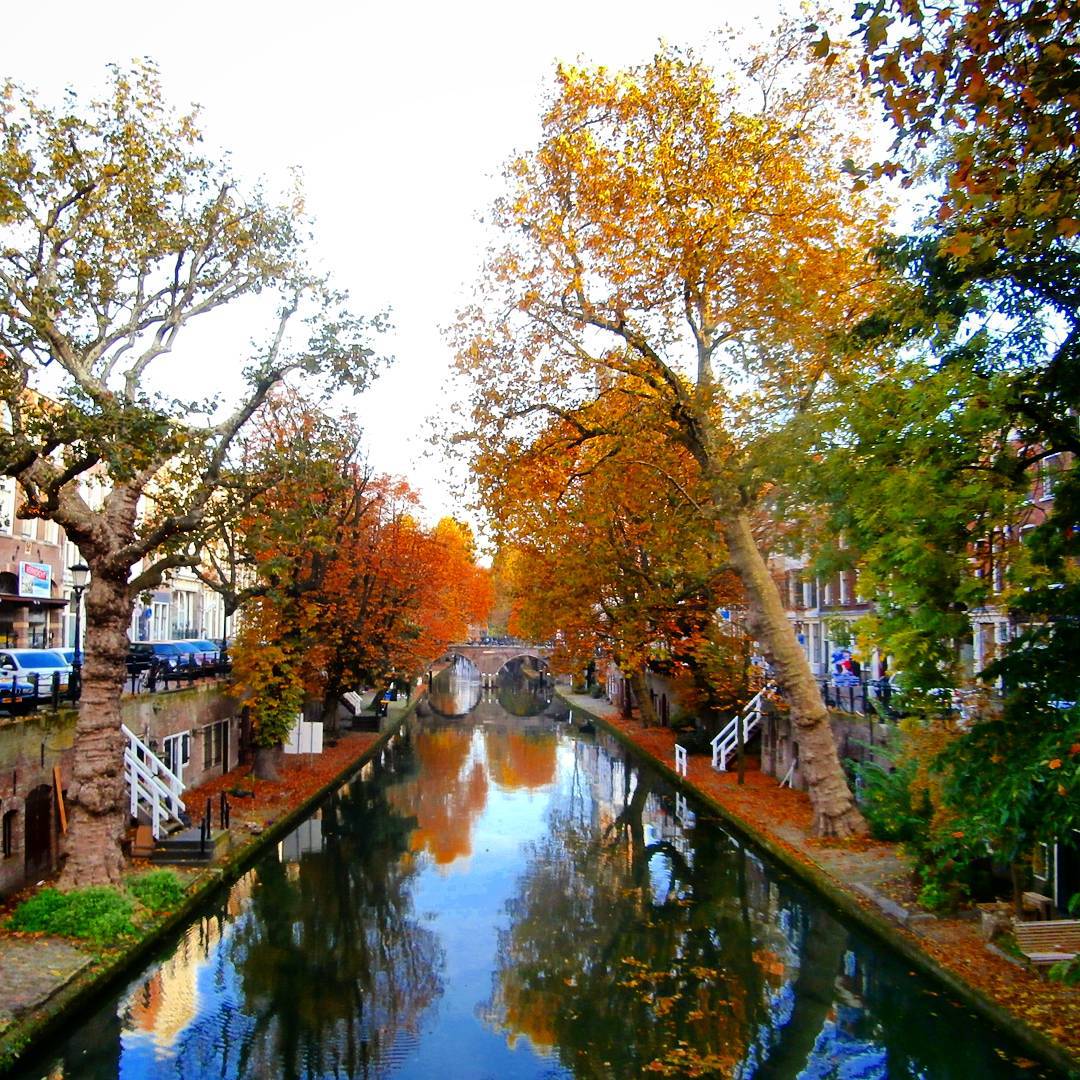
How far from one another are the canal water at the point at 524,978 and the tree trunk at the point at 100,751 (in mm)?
1992

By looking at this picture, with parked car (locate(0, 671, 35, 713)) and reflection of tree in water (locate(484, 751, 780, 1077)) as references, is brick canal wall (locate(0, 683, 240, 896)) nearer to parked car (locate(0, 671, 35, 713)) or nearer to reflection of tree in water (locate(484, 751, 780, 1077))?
parked car (locate(0, 671, 35, 713))

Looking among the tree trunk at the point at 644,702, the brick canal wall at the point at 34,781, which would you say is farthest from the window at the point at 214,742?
the tree trunk at the point at 644,702

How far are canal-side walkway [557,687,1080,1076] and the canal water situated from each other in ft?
1.06

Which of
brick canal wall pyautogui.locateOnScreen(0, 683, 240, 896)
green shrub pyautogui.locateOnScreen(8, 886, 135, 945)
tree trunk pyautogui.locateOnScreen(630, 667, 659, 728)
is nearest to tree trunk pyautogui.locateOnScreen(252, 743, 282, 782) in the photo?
brick canal wall pyautogui.locateOnScreen(0, 683, 240, 896)

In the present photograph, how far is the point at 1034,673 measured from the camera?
10.2 meters

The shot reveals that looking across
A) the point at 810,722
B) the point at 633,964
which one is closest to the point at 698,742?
the point at 810,722

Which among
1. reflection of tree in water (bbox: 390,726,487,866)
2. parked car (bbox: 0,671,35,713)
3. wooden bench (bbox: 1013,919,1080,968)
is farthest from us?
reflection of tree in water (bbox: 390,726,487,866)

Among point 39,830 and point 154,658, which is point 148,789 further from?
point 154,658

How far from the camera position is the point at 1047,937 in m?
12.6

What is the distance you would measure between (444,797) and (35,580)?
19760 mm

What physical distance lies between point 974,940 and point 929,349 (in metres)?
8.42

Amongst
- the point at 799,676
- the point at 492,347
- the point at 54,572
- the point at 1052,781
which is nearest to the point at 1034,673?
the point at 1052,781

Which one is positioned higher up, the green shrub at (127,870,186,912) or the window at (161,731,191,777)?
the window at (161,731,191,777)

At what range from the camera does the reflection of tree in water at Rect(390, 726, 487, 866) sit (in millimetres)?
24331
